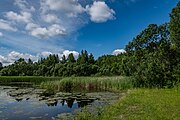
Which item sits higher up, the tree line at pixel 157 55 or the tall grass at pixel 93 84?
the tree line at pixel 157 55

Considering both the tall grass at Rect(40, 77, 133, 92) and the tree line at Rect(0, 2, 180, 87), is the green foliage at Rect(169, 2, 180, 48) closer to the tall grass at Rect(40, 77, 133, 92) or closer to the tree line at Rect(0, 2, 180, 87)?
the tree line at Rect(0, 2, 180, 87)

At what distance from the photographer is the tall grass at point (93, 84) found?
2971 cm

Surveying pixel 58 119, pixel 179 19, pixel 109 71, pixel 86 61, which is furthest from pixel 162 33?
pixel 86 61

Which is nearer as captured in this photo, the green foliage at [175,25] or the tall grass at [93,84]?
the green foliage at [175,25]

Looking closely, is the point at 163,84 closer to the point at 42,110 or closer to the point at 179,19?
the point at 179,19

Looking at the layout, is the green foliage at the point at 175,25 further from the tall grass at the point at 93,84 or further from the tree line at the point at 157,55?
the tall grass at the point at 93,84

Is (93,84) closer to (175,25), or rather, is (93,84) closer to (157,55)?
(157,55)

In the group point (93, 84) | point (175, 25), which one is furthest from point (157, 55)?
point (93, 84)

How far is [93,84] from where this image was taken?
33.8 metres

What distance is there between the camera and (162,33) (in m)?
30.0

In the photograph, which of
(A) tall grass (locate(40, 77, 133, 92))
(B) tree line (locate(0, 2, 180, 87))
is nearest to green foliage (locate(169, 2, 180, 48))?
(B) tree line (locate(0, 2, 180, 87))

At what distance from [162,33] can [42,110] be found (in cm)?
1963

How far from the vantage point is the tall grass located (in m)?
29.7

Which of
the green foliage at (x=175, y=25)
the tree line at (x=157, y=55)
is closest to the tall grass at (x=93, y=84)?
the tree line at (x=157, y=55)
